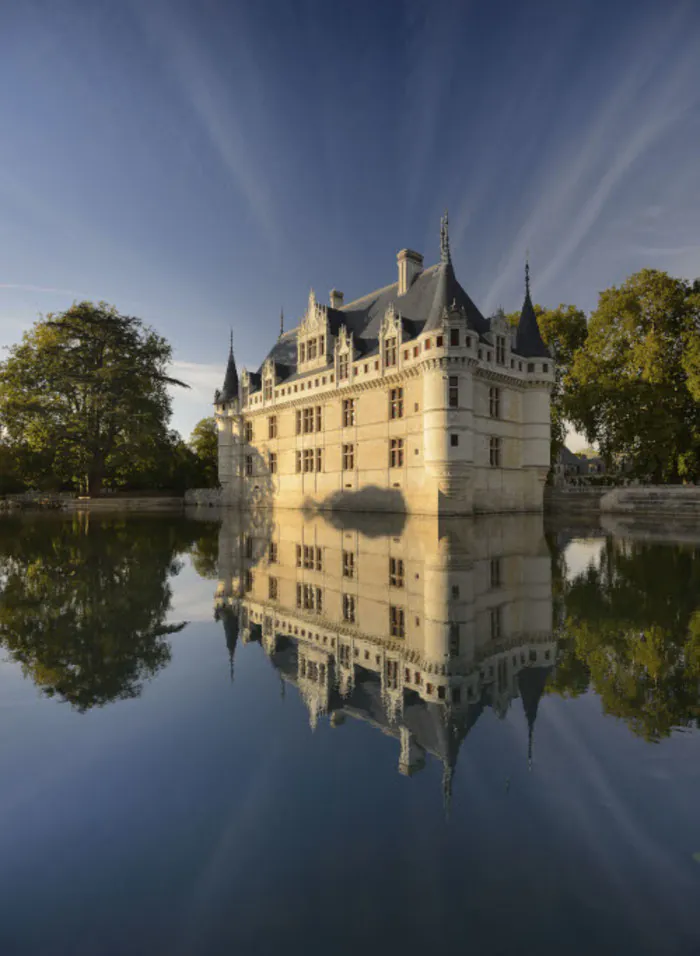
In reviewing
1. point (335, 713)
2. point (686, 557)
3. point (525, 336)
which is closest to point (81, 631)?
point (335, 713)

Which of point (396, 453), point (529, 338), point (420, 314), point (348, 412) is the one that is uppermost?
point (420, 314)

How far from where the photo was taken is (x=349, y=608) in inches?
280

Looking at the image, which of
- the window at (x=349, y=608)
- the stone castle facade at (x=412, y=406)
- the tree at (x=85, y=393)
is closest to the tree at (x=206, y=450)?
the tree at (x=85, y=393)

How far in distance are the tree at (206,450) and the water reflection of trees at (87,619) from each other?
142 ft

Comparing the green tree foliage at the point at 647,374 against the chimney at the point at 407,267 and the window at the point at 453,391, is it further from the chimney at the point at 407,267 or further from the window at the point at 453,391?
the window at the point at 453,391

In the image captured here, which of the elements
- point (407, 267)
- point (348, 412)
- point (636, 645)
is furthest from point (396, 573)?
point (407, 267)

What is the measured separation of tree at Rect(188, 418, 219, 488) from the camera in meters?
55.9

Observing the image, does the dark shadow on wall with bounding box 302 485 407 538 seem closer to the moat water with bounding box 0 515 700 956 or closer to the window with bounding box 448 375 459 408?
the window with bounding box 448 375 459 408

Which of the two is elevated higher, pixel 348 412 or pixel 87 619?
pixel 348 412

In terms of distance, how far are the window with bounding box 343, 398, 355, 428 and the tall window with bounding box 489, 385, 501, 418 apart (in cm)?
760

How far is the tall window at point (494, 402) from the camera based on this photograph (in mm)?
27891

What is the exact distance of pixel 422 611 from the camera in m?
6.73

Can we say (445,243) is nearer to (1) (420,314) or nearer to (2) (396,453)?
(1) (420,314)

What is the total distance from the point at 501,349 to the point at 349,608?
24.0m
